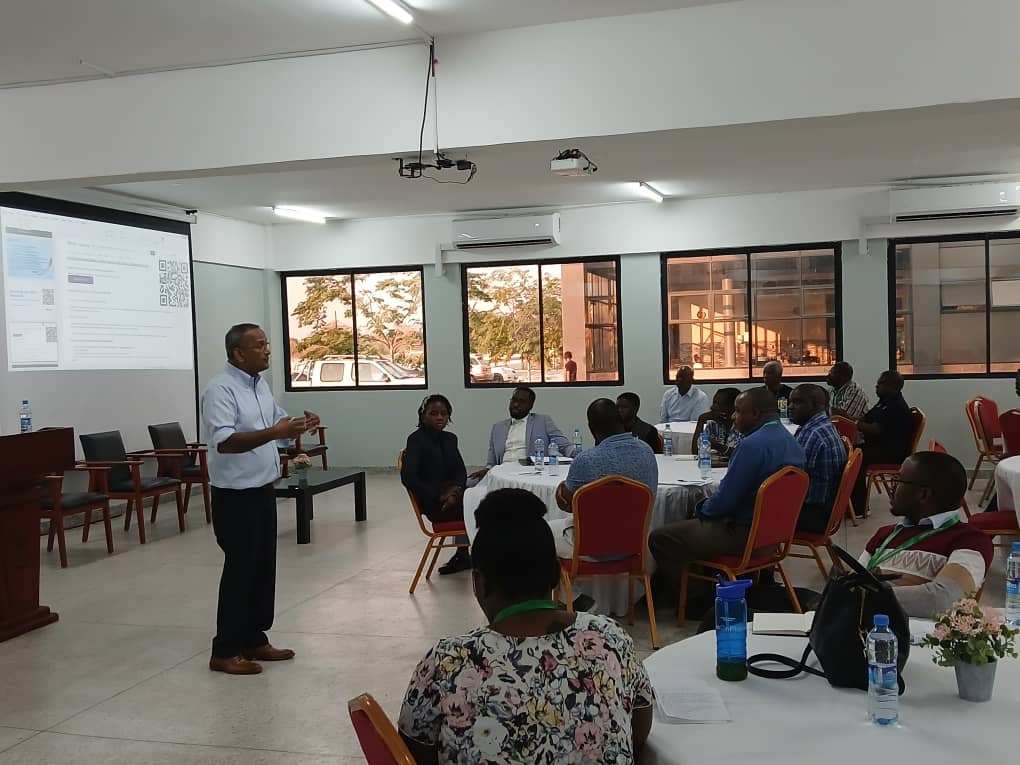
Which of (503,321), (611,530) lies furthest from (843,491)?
(503,321)

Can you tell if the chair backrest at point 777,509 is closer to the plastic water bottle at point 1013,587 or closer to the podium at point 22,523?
the plastic water bottle at point 1013,587

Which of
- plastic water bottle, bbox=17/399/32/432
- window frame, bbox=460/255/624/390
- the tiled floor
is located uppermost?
window frame, bbox=460/255/624/390

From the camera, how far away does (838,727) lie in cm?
190

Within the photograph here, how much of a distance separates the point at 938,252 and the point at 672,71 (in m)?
7.17

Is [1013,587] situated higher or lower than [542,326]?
lower

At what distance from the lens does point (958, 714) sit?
6.36 feet

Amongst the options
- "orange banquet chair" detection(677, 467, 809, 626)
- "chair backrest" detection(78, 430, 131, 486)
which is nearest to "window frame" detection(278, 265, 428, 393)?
"chair backrest" detection(78, 430, 131, 486)

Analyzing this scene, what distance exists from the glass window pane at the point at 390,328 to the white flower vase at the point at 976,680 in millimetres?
10517

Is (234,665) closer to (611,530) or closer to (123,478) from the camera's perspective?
(611,530)

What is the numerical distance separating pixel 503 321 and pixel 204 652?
758cm

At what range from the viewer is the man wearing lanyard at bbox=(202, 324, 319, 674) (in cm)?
432

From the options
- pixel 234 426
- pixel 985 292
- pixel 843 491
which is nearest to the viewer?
pixel 234 426

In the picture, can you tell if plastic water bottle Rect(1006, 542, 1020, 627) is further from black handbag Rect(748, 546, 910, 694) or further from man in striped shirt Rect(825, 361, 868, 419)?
man in striped shirt Rect(825, 361, 868, 419)

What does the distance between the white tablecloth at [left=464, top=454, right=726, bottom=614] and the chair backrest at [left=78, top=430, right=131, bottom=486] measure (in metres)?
4.22
